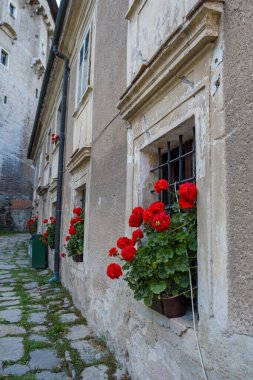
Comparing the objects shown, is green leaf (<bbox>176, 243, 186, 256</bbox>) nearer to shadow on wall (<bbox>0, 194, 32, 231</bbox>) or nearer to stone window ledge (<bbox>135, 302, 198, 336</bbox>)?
stone window ledge (<bbox>135, 302, 198, 336</bbox>)

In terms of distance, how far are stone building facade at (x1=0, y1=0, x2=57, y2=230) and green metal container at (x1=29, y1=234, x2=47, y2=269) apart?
15.6 m

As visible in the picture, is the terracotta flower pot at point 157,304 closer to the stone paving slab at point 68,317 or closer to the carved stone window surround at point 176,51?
the carved stone window surround at point 176,51

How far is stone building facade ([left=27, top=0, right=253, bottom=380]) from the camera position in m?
1.63

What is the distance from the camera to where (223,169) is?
1752 millimetres

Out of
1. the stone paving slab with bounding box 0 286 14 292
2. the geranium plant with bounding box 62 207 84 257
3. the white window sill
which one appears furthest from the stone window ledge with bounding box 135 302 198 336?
the stone paving slab with bounding box 0 286 14 292

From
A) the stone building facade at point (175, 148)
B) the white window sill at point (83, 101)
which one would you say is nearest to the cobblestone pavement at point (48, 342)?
the stone building facade at point (175, 148)

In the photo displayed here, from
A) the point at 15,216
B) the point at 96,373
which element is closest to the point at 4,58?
the point at 15,216

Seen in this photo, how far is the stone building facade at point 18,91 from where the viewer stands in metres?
25.0

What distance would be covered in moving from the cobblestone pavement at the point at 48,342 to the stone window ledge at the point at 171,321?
0.73 meters

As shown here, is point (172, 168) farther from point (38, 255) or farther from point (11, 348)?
point (38, 255)

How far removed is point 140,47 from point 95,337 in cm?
321

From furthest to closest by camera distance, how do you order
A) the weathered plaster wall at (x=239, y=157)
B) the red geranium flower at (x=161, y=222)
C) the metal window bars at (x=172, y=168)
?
the metal window bars at (x=172, y=168), the red geranium flower at (x=161, y=222), the weathered plaster wall at (x=239, y=157)

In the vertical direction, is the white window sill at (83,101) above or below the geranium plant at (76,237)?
above

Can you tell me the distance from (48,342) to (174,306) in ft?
7.19
